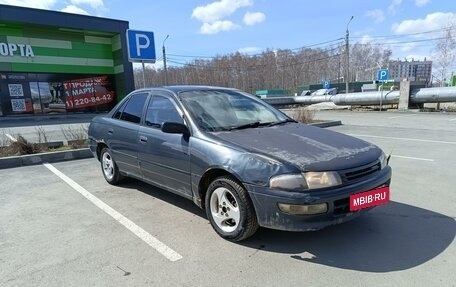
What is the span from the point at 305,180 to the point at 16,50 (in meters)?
22.4

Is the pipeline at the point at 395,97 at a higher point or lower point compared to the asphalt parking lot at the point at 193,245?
higher

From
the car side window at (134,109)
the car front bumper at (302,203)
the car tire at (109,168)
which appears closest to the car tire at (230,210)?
the car front bumper at (302,203)

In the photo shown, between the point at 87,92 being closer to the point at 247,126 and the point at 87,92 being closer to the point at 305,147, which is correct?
the point at 247,126

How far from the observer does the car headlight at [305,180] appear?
2.91m

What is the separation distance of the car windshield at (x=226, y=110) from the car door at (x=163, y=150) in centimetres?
22

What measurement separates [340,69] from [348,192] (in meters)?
91.4

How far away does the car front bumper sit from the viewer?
290 centimetres

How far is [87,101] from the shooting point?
911 inches

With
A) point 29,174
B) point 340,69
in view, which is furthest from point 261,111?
point 340,69

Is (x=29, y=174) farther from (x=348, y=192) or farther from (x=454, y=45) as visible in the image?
(x=454, y=45)

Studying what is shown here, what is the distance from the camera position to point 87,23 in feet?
70.1

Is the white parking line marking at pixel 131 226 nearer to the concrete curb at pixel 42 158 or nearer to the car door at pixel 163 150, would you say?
the car door at pixel 163 150

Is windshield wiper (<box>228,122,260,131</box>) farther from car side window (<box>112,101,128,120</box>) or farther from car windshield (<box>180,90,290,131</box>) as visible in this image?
car side window (<box>112,101,128,120</box>)

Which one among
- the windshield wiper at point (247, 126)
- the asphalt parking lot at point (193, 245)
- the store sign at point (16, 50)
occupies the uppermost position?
the store sign at point (16, 50)
